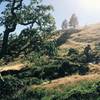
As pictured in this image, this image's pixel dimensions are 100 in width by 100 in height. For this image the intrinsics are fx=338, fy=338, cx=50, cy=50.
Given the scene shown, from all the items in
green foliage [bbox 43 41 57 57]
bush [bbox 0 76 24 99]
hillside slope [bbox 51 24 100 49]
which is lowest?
hillside slope [bbox 51 24 100 49]

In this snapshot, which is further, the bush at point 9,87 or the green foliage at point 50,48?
the bush at point 9,87

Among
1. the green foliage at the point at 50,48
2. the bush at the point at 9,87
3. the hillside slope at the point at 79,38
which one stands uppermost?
the green foliage at the point at 50,48

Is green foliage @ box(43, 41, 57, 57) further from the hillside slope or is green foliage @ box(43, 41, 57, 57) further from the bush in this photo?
the hillside slope

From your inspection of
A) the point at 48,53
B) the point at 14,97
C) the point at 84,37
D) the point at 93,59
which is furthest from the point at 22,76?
the point at 84,37

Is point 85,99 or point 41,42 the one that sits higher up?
point 41,42

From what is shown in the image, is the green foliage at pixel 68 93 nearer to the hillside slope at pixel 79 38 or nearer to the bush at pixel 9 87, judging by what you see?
the bush at pixel 9 87

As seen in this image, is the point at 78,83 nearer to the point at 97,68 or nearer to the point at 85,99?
the point at 85,99

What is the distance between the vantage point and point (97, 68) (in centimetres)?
6444

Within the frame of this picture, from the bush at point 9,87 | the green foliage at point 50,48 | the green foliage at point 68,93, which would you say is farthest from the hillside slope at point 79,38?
the green foliage at point 50,48

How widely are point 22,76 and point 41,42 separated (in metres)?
20.5

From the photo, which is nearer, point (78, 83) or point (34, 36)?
point (34, 36)

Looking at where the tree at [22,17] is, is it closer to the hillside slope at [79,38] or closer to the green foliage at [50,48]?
the green foliage at [50,48]

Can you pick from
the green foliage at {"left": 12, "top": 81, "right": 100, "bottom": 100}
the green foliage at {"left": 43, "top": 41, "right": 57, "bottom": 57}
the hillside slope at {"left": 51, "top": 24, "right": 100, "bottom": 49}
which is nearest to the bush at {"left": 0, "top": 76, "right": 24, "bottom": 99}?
the green foliage at {"left": 12, "top": 81, "right": 100, "bottom": 100}

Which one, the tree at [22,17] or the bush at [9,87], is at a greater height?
the tree at [22,17]
